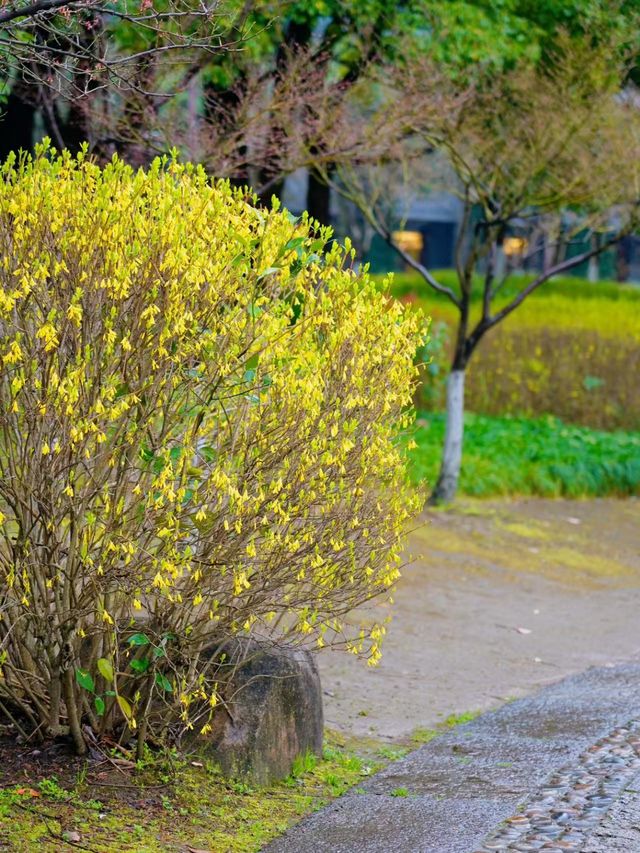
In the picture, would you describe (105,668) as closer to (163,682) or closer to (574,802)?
(163,682)

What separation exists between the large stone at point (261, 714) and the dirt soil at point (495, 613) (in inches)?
41.4

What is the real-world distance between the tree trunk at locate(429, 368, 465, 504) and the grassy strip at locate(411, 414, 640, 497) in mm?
510

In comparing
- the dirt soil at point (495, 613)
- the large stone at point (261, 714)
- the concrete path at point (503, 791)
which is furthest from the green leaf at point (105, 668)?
the dirt soil at point (495, 613)

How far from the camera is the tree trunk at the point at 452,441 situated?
12.8 meters

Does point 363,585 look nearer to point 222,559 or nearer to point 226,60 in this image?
point 222,559

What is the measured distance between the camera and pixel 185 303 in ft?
15.4

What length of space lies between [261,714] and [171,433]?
1.42 m

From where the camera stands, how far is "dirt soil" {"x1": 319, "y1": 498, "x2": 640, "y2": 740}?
7.36 m

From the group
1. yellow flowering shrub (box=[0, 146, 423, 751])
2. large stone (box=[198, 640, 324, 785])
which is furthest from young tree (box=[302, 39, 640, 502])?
large stone (box=[198, 640, 324, 785])

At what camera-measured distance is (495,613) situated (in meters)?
9.64

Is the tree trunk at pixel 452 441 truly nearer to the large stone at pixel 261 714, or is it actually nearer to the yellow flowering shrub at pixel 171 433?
the large stone at pixel 261 714

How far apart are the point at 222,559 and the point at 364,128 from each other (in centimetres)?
657

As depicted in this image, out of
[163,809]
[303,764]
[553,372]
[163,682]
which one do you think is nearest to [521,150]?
[553,372]

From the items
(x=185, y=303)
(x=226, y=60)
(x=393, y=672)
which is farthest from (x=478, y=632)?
(x=226, y=60)
